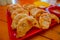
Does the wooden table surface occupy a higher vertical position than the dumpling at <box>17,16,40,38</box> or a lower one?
lower

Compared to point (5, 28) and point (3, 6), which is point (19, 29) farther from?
point (3, 6)

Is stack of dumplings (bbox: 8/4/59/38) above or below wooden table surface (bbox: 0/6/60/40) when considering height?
above

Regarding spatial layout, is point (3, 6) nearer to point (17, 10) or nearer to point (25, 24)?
point (17, 10)

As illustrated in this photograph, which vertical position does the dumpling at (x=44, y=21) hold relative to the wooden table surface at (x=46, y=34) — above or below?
above

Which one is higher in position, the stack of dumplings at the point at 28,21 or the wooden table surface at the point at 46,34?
the stack of dumplings at the point at 28,21

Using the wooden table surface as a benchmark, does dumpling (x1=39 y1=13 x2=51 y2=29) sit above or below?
above

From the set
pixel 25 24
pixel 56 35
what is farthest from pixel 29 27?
pixel 56 35

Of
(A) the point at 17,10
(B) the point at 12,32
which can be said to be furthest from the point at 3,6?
(B) the point at 12,32

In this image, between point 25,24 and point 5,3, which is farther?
point 5,3

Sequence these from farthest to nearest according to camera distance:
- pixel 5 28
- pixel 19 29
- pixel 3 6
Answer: pixel 3 6
pixel 5 28
pixel 19 29

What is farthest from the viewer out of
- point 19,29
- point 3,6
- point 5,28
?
point 3,6

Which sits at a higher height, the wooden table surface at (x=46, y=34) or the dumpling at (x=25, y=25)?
the dumpling at (x=25, y=25)
